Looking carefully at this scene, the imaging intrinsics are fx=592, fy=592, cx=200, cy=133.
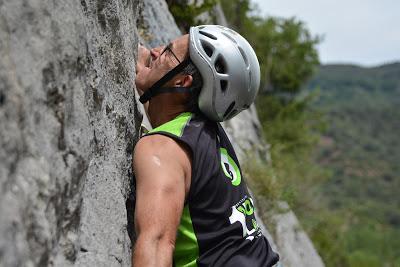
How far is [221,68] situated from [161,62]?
45 centimetres

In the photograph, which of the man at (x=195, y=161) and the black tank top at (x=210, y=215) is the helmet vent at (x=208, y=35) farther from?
the black tank top at (x=210, y=215)

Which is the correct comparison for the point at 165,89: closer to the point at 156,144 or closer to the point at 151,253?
the point at 156,144

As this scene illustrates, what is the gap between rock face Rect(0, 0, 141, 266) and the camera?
6.69 ft

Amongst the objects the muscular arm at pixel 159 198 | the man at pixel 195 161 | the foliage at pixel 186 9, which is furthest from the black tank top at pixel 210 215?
the foliage at pixel 186 9

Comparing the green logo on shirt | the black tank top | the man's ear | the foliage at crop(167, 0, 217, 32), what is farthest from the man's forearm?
the foliage at crop(167, 0, 217, 32)

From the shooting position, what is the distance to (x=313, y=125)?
31219 millimetres

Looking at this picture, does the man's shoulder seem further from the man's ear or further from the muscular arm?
the man's ear

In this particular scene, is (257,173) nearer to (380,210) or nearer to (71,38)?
(71,38)

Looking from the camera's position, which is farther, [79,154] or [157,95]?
[157,95]

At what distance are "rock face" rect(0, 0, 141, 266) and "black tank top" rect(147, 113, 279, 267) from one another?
0.33 metres

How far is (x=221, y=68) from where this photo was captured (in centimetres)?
349

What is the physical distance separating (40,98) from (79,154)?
424 millimetres

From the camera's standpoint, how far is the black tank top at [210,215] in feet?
10.5

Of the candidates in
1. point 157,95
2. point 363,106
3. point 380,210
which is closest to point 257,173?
point 157,95
